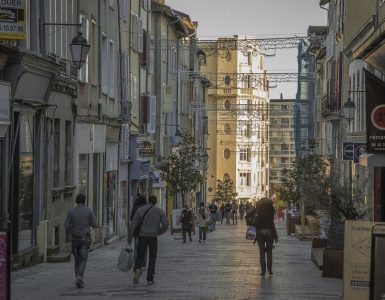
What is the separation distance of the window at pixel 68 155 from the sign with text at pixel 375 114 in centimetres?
1489

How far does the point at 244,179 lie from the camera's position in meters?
136

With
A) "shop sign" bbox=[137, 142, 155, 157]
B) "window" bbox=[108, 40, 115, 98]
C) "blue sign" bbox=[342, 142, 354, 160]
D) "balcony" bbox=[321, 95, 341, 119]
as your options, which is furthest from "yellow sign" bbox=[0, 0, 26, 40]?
"balcony" bbox=[321, 95, 341, 119]

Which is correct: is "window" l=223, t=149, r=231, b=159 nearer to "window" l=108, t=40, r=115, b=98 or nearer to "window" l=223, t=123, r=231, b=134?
"window" l=223, t=123, r=231, b=134

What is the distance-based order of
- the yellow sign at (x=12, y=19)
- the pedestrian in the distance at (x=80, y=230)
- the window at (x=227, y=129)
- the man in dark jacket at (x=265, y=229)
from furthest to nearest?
1. the window at (x=227, y=129)
2. the man in dark jacket at (x=265, y=229)
3. the pedestrian in the distance at (x=80, y=230)
4. the yellow sign at (x=12, y=19)

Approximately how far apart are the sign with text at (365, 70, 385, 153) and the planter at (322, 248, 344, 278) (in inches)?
241

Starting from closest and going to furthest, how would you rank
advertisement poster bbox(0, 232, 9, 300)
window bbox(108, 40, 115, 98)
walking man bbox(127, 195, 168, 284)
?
advertisement poster bbox(0, 232, 9, 300)
walking man bbox(127, 195, 168, 284)
window bbox(108, 40, 115, 98)

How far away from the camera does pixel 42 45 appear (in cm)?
2473

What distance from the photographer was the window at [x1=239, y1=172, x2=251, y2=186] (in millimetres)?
135250

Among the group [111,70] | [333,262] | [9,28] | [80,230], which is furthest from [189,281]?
[111,70]

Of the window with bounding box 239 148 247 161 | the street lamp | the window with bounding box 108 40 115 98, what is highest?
the window with bounding box 108 40 115 98

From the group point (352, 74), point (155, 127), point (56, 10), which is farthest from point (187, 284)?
point (155, 127)

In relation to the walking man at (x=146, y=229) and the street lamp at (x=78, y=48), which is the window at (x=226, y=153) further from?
the walking man at (x=146, y=229)

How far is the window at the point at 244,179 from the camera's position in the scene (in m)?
135

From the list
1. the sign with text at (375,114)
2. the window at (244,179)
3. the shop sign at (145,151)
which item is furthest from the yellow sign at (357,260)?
the window at (244,179)
